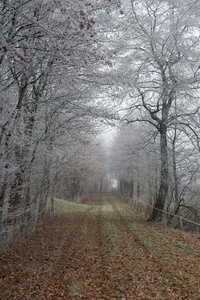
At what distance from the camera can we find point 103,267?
7.16 m

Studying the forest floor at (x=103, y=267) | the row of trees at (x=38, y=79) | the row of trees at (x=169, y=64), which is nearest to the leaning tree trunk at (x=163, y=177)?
the row of trees at (x=169, y=64)

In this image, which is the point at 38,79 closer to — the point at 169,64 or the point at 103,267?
the point at 103,267

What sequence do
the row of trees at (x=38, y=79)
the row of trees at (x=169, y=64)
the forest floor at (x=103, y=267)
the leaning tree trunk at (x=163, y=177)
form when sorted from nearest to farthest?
the row of trees at (x=38, y=79)
the forest floor at (x=103, y=267)
the row of trees at (x=169, y=64)
the leaning tree trunk at (x=163, y=177)

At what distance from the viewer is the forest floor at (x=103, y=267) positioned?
18.4 feet

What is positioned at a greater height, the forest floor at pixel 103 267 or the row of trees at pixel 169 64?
the row of trees at pixel 169 64

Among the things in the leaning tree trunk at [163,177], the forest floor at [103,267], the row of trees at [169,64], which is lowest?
the forest floor at [103,267]

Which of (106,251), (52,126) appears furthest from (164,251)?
(52,126)

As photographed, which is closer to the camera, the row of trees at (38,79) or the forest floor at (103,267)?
the row of trees at (38,79)

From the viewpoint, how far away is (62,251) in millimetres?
9102

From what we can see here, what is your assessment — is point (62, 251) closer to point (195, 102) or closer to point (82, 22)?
point (82, 22)

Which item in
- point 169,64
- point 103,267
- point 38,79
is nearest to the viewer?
point 103,267

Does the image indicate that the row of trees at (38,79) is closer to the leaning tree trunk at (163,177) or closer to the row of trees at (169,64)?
the row of trees at (169,64)

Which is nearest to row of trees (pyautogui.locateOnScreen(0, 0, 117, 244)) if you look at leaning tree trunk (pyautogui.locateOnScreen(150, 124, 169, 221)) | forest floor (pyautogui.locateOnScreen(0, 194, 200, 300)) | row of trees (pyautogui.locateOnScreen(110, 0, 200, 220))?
forest floor (pyautogui.locateOnScreen(0, 194, 200, 300))

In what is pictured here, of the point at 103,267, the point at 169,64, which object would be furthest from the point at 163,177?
the point at 103,267
